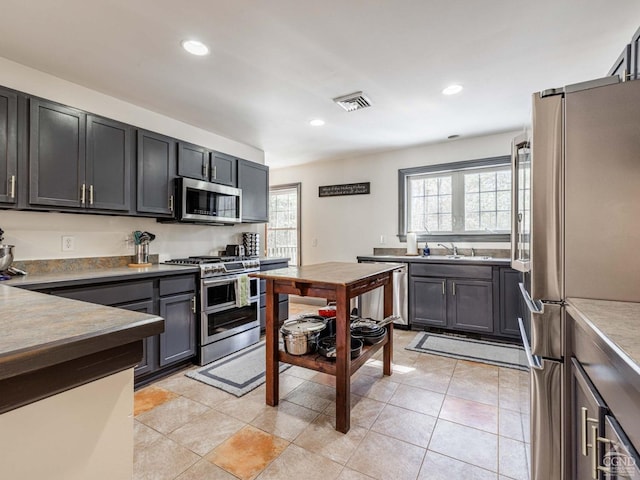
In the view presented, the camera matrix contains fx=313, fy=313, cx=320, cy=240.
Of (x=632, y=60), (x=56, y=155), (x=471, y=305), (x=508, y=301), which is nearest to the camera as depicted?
(x=632, y=60)

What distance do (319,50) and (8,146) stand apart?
2.15 metres

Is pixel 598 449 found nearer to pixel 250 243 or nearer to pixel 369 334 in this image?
pixel 369 334

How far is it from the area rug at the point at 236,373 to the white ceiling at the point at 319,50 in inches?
95.8

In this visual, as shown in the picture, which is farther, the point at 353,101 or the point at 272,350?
the point at 353,101

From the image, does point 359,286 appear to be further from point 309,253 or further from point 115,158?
point 309,253

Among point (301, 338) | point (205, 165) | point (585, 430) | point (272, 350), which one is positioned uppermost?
point (205, 165)

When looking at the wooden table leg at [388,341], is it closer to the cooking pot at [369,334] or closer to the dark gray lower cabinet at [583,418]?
the cooking pot at [369,334]

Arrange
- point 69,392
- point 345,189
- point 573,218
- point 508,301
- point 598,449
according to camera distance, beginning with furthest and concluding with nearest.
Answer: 1. point 345,189
2. point 508,301
3. point 573,218
4. point 598,449
5. point 69,392

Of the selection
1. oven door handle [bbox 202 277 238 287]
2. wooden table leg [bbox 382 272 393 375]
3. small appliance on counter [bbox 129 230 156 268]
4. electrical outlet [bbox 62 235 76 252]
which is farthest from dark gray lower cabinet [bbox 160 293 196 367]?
wooden table leg [bbox 382 272 393 375]

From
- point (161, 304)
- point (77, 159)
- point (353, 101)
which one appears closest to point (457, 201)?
point (353, 101)

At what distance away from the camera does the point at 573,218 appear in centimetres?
119

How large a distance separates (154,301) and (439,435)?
2234 millimetres

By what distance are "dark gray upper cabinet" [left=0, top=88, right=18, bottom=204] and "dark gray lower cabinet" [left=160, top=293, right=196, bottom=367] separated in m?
1.21

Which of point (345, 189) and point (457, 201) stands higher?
point (345, 189)
